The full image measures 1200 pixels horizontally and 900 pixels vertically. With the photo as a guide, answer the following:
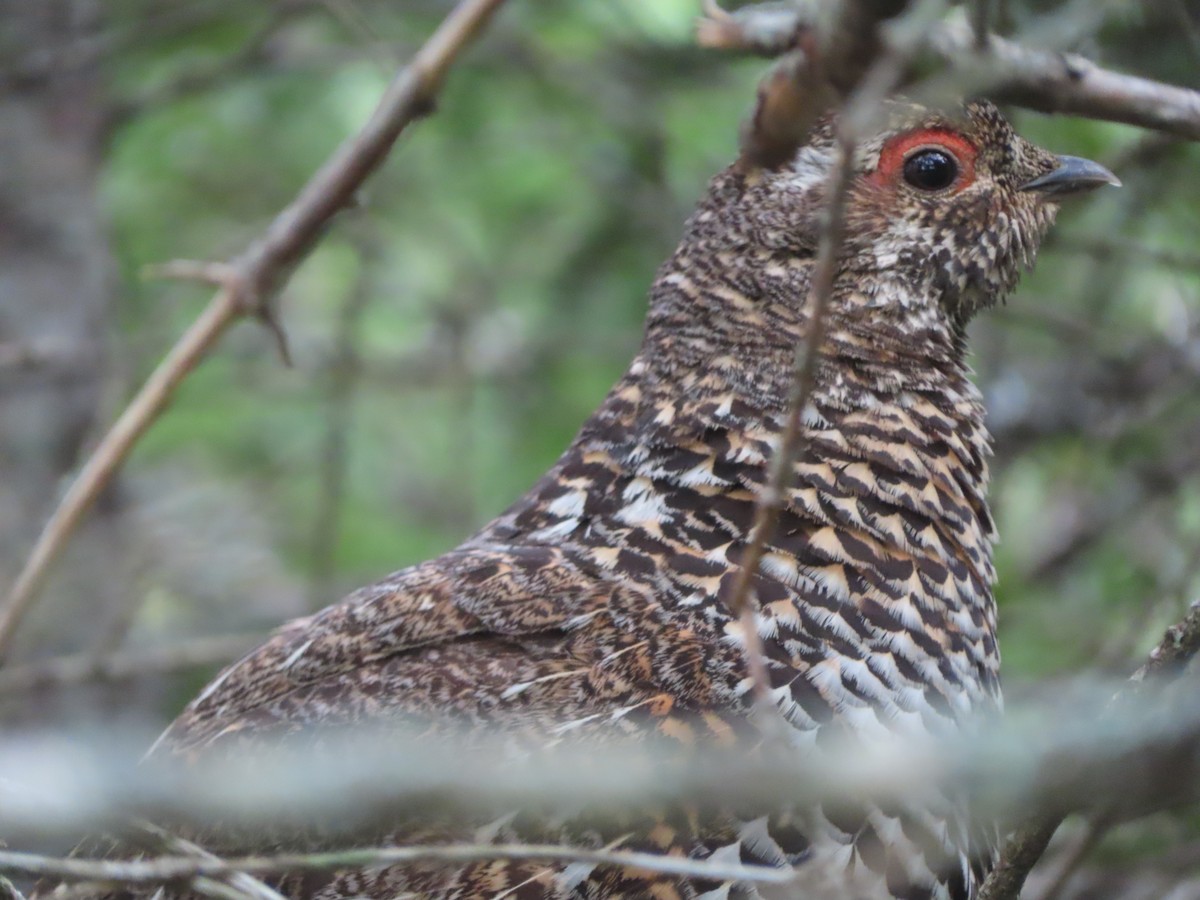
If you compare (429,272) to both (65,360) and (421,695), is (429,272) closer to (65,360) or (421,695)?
(65,360)

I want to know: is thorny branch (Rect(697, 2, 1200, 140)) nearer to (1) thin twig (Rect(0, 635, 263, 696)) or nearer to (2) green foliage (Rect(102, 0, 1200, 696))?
(2) green foliage (Rect(102, 0, 1200, 696))

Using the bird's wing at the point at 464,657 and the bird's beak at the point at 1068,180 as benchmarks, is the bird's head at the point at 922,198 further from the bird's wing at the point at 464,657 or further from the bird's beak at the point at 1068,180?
the bird's wing at the point at 464,657

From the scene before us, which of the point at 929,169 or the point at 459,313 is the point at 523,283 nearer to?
the point at 459,313

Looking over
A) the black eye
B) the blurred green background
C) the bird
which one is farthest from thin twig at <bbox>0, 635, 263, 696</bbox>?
the black eye

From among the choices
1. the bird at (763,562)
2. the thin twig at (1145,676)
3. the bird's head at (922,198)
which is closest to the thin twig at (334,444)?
the bird at (763,562)

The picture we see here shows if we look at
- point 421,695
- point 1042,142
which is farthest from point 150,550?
point 1042,142

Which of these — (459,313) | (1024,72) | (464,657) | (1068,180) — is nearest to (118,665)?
(464,657)
